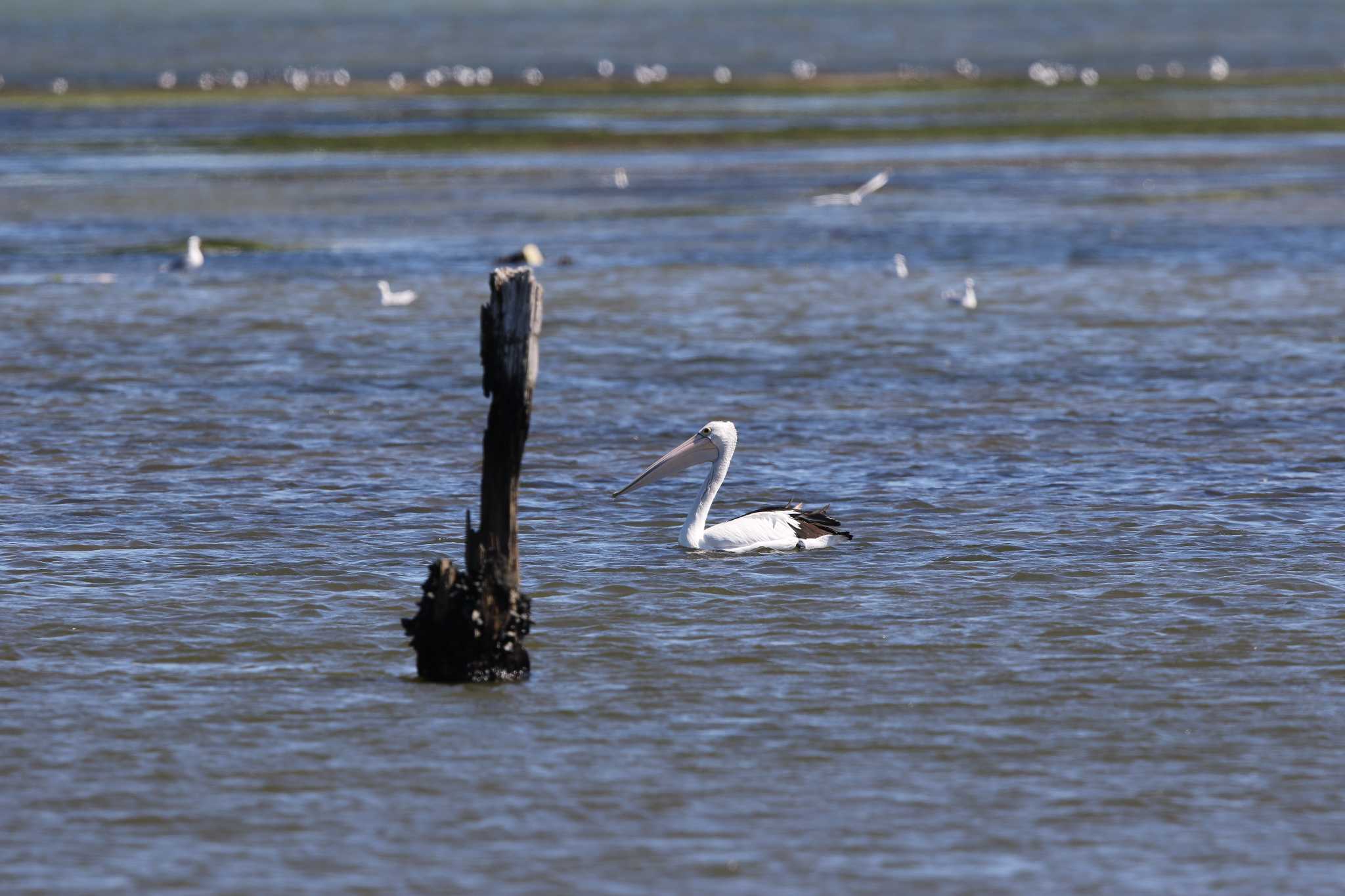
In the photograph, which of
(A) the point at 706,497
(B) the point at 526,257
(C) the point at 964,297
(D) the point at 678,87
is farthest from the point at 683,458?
(D) the point at 678,87

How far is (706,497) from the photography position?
13.6 meters

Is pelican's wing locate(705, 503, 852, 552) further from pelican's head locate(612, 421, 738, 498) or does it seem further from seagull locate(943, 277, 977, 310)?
seagull locate(943, 277, 977, 310)

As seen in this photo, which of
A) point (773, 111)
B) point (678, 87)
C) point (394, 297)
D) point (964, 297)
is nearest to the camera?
point (964, 297)

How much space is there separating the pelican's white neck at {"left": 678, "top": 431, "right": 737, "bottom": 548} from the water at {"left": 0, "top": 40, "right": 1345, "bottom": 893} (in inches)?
5.4

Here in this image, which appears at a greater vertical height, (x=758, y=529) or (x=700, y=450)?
(x=700, y=450)

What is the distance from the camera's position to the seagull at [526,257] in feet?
99.0

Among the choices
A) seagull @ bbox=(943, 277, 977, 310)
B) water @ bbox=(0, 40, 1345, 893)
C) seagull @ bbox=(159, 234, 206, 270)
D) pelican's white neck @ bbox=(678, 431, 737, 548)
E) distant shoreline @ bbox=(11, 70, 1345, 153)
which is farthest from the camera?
distant shoreline @ bbox=(11, 70, 1345, 153)

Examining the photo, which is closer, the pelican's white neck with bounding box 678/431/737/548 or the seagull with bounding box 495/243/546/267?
the pelican's white neck with bounding box 678/431/737/548

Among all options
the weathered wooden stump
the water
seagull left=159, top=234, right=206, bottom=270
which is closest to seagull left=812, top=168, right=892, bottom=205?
the water

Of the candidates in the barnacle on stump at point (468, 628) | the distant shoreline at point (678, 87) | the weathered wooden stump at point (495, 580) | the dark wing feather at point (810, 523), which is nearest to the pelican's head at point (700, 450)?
the dark wing feather at point (810, 523)

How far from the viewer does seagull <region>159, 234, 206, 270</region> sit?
29.6 meters

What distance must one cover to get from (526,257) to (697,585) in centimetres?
1814

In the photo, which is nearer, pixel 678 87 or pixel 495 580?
pixel 495 580

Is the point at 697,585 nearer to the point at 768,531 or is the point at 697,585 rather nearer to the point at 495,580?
the point at 768,531
